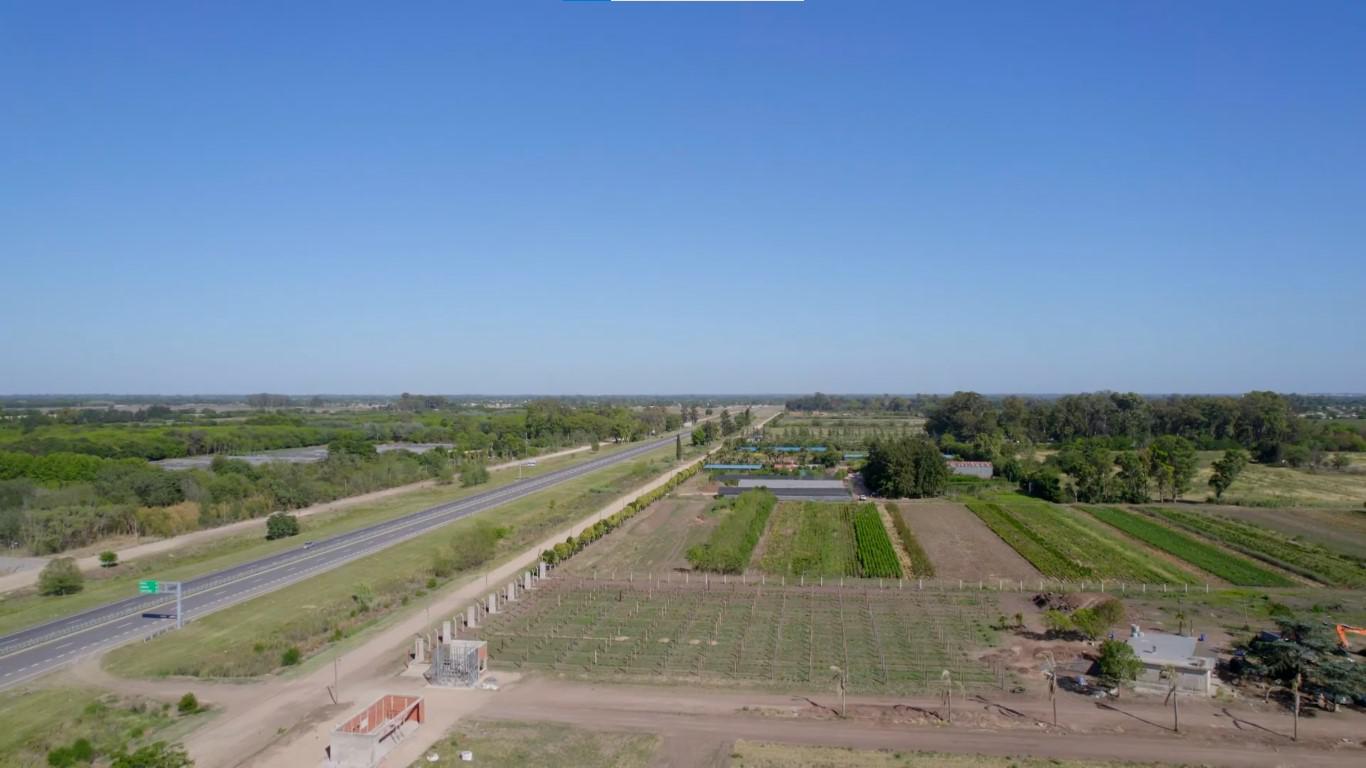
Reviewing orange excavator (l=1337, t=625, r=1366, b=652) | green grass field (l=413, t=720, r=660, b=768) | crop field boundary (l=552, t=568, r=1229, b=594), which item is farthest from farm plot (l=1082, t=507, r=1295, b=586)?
green grass field (l=413, t=720, r=660, b=768)

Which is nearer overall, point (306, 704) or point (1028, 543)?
point (306, 704)

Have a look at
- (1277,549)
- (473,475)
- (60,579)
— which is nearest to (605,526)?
(60,579)

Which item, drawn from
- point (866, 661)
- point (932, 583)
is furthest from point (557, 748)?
point (932, 583)

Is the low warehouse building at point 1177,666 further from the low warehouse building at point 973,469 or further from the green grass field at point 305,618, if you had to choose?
the low warehouse building at point 973,469

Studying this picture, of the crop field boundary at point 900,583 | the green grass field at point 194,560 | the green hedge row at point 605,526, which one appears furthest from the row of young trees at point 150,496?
the crop field boundary at point 900,583

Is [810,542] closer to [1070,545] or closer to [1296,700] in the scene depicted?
[1070,545]

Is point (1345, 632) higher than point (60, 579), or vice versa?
point (1345, 632)
